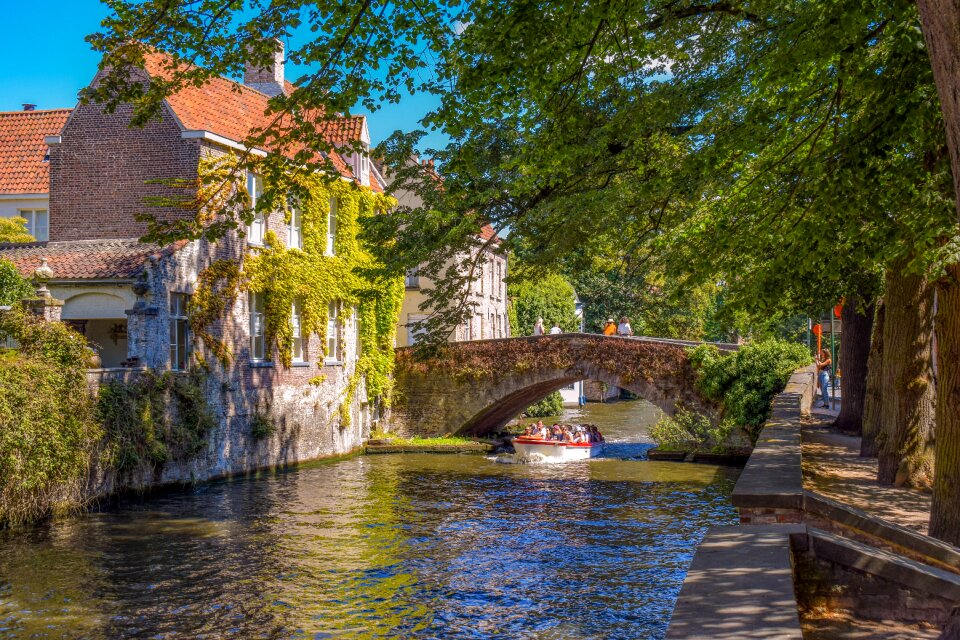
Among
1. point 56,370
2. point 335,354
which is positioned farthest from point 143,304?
point 335,354

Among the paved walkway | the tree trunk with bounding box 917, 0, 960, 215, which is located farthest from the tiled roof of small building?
the tree trunk with bounding box 917, 0, 960, 215

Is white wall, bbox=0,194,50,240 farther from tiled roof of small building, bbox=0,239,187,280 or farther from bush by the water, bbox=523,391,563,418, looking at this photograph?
bush by the water, bbox=523,391,563,418

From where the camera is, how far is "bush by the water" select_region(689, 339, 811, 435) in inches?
1027

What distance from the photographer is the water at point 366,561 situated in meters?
11.1

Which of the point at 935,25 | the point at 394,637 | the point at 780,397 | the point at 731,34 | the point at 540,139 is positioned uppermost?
the point at 731,34

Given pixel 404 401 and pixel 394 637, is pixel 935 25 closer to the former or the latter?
pixel 394 637

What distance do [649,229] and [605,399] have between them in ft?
141

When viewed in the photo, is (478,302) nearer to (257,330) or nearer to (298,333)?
(298,333)

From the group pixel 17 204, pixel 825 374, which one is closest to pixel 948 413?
pixel 825 374

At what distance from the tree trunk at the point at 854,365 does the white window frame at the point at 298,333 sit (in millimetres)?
13486

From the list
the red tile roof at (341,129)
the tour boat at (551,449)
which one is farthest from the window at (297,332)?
the red tile roof at (341,129)

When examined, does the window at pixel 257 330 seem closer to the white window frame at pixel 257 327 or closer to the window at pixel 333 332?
the white window frame at pixel 257 327

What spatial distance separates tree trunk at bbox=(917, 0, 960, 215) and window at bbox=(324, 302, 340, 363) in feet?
77.5

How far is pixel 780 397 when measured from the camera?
64.1 ft
